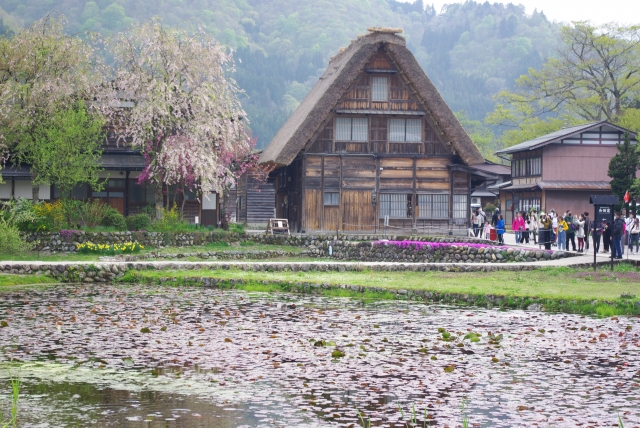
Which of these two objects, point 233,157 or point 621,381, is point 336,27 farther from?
point 621,381

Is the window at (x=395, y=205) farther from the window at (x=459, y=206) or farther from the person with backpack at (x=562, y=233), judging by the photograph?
the person with backpack at (x=562, y=233)

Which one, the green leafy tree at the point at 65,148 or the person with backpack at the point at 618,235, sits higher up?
the green leafy tree at the point at 65,148

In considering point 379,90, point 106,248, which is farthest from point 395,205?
point 106,248

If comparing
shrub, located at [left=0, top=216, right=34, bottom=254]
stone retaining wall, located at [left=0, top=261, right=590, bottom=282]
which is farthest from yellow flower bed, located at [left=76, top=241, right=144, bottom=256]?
stone retaining wall, located at [left=0, top=261, right=590, bottom=282]

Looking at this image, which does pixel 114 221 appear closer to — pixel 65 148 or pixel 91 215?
pixel 91 215

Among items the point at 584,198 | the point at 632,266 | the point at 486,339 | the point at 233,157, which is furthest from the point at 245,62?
Result: the point at 486,339

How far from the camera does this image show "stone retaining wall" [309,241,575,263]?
95.6 feet

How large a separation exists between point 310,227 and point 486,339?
27.6m

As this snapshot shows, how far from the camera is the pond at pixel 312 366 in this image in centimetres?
906

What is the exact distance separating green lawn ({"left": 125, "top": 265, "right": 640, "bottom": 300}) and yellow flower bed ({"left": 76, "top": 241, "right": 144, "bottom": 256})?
24.4ft

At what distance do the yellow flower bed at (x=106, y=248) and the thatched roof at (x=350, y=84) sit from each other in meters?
9.83

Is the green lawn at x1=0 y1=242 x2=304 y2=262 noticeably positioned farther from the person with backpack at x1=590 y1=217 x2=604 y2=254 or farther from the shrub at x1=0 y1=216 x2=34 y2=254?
the person with backpack at x1=590 y1=217 x2=604 y2=254

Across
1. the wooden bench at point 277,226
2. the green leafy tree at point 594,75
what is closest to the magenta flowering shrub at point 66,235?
the wooden bench at point 277,226

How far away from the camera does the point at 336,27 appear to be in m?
174
